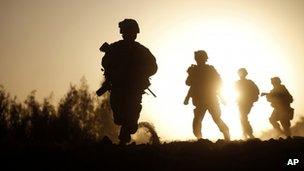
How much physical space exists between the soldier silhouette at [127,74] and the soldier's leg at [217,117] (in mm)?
4114

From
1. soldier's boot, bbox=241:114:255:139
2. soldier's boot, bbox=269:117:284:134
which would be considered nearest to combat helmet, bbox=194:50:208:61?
soldier's boot, bbox=241:114:255:139

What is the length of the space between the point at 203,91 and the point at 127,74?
4612mm

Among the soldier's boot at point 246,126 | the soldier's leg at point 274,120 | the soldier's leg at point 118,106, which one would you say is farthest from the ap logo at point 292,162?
the soldier's leg at point 274,120

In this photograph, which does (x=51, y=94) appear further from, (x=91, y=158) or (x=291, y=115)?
(x=91, y=158)

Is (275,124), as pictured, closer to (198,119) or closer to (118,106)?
(198,119)

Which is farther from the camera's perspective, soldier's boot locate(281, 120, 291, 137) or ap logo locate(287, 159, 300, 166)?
soldier's boot locate(281, 120, 291, 137)

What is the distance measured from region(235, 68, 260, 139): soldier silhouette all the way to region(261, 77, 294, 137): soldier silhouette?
813 millimetres

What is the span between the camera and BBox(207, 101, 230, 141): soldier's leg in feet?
45.3

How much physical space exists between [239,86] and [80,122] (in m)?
54.0

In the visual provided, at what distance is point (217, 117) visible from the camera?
45.4ft

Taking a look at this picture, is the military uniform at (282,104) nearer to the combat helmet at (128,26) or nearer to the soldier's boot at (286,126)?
the soldier's boot at (286,126)

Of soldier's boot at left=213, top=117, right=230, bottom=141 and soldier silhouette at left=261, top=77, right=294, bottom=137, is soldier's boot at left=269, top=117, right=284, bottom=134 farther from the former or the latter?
soldier's boot at left=213, top=117, right=230, bottom=141

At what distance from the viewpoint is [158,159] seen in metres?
7.25

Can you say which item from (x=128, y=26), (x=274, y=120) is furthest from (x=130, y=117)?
(x=274, y=120)
